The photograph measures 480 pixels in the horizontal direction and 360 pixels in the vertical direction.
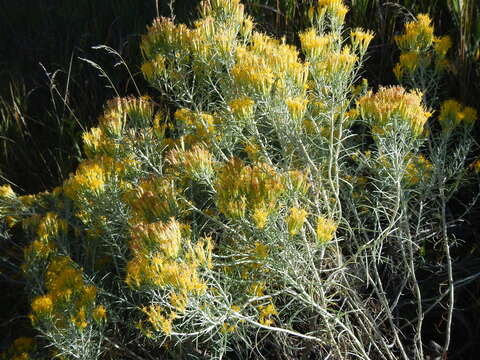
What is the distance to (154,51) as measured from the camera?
2059 millimetres

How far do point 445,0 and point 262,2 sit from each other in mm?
1054

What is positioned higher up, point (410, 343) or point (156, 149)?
point (156, 149)

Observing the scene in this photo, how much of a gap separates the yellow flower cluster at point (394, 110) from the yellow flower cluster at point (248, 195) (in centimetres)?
39

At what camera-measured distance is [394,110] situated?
1704 millimetres

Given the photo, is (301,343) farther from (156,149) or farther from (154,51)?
(154,51)

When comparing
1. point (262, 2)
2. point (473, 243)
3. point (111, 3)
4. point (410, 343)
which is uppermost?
point (262, 2)

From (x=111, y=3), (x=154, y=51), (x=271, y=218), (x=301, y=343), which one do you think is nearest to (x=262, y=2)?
(x=111, y=3)

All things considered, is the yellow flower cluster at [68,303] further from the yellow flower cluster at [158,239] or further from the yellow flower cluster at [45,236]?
the yellow flower cluster at [158,239]

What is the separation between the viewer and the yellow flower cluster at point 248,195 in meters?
1.50

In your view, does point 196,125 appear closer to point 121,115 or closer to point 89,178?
point 121,115

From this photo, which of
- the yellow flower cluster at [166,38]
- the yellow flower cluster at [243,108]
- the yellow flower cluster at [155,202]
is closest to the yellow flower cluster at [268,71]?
the yellow flower cluster at [243,108]

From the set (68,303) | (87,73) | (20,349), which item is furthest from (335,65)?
(87,73)

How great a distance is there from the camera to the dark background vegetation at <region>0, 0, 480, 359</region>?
9.36 ft

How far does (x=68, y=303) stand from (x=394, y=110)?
1158 mm
